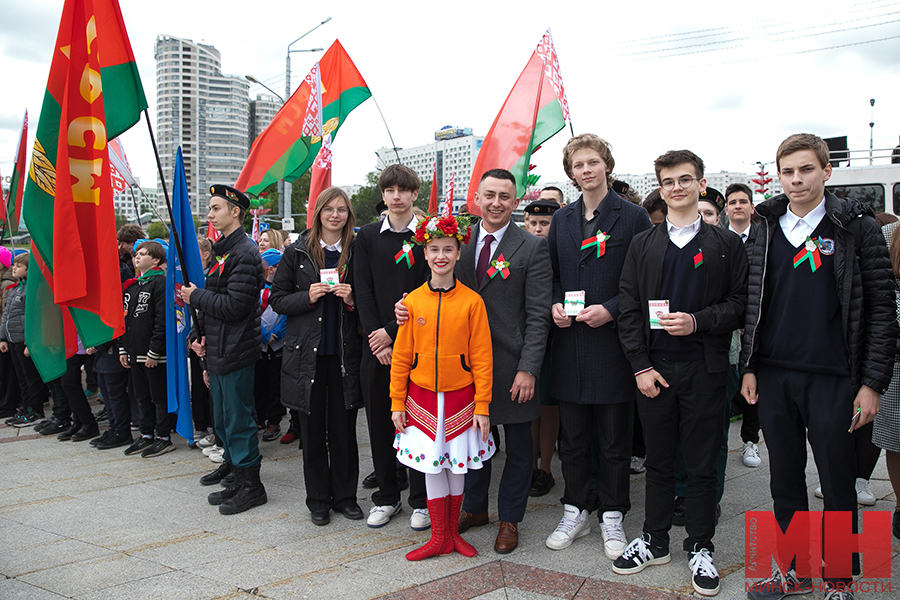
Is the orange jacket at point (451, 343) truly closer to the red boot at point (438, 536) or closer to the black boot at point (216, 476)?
the red boot at point (438, 536)

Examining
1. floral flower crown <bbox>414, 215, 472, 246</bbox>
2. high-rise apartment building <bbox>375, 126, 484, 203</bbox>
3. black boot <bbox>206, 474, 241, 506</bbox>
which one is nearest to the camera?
floral flower crown <bbox>414, 215, 472, 246</bbox>

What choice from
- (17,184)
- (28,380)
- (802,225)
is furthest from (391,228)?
(17,184)

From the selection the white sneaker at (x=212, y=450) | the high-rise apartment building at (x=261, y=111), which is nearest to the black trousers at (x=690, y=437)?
the white sneaker at (x=212, y=450)

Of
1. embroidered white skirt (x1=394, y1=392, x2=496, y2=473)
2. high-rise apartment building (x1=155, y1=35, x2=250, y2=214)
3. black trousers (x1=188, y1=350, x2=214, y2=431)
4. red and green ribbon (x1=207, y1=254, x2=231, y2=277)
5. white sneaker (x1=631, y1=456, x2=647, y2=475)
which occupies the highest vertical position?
high-rise apartment building (x1=155, y1=35, x2=250, y2=214)

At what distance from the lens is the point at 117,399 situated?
657 centimetres

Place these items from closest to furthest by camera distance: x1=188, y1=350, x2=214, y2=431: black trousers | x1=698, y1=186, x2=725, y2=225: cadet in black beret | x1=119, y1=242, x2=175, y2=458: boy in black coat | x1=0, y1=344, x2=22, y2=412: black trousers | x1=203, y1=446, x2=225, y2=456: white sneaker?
x1=698, y1=186, x2=725, y2=225: cadet in black beret, x1=203, y1=446, x2=225, y2=456: white sneaker, x1=119, y1=242, x2=175, y2=458: boy in black coat, x1=188, y1=350, x2=214, y2=431: black trousers, x1=0, y1=344, x2=22, y2=412: black trousers

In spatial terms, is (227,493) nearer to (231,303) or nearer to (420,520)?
(231,303)

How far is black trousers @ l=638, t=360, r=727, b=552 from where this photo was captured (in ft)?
11.0

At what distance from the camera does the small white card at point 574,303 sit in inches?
145

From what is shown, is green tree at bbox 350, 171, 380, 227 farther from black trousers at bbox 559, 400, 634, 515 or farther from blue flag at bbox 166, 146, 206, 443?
black trousers at bbox 559, 400, 634, 515

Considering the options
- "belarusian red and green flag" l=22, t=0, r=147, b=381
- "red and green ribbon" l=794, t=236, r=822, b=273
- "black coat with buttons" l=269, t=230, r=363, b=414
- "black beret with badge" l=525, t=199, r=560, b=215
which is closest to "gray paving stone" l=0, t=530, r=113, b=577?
"belarusian red and green flag" l=22, t=0, r=147, b=381

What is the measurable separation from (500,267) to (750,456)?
3251 mm

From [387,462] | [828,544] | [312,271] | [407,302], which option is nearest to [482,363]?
[407,302]

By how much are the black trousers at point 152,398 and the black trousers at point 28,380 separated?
2.38m
